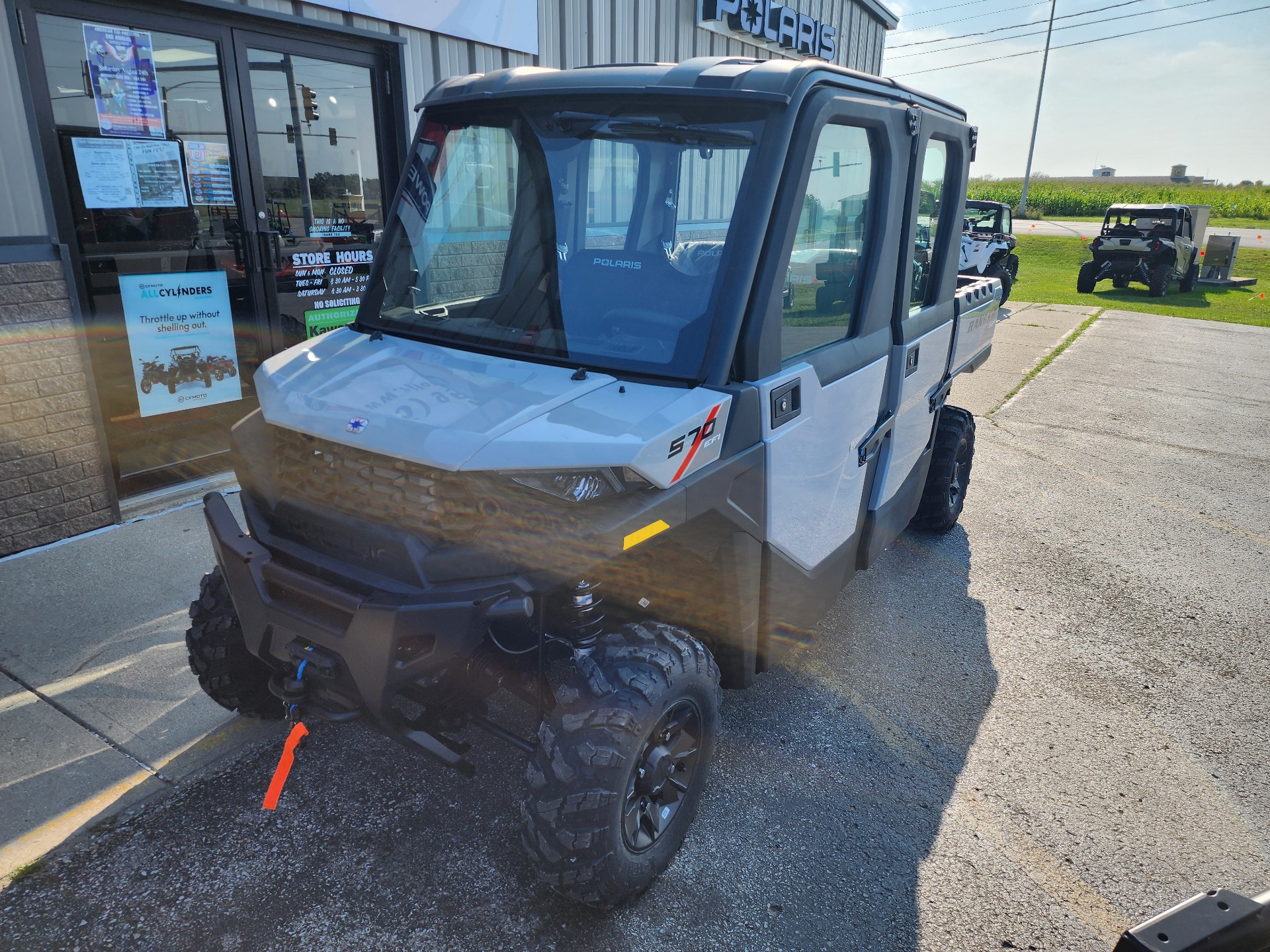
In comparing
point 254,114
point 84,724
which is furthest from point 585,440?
point 254,114

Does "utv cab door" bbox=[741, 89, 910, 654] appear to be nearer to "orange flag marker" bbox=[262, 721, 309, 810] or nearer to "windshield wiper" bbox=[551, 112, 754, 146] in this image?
"windshield wiper" bbox=[551, 112, 754, 146]

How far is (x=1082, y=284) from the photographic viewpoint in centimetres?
1994

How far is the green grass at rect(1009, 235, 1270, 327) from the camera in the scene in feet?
56.0

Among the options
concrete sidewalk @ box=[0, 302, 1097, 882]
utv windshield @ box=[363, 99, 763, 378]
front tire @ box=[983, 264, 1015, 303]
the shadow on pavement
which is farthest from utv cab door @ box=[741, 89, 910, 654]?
front tire @ box=[983, 264, 1015, 303]

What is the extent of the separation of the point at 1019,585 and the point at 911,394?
1.67 m

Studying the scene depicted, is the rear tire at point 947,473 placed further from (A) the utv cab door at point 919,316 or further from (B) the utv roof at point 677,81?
(B) the utv roof at point 677,81

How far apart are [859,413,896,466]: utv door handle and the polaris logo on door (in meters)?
1.21

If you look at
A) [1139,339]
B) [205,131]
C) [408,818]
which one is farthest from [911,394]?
[1139,339]

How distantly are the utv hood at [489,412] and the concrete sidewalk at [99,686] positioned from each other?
1.46m

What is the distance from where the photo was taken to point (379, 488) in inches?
94.8

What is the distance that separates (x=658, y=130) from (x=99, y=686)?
311 centimetres

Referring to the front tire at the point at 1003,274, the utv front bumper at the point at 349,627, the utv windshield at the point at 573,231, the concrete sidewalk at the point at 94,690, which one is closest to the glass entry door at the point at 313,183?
the concrete sidewalk at the point at 94,690

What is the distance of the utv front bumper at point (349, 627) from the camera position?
2.21m

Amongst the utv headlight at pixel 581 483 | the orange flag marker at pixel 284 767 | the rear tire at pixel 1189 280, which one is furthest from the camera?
the rear tire at pixel 1189 280
